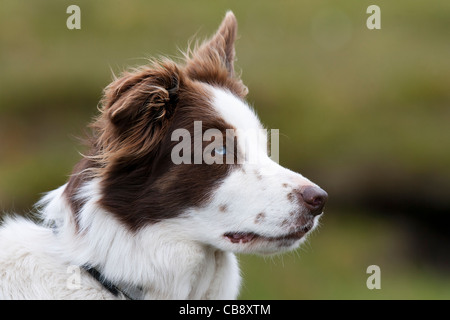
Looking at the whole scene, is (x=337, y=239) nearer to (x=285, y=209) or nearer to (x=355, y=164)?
(x=355, y=164)

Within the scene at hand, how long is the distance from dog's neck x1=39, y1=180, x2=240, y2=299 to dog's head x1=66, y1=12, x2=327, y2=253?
0.16 feet

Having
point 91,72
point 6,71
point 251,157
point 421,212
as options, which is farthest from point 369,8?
point 251,157

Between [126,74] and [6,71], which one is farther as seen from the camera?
[6,71]

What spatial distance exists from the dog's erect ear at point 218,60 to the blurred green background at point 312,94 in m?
6.66

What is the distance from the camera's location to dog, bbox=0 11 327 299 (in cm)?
375

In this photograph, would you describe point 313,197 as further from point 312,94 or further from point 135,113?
Result: point 312,94

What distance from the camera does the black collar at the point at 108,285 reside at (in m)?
3.74

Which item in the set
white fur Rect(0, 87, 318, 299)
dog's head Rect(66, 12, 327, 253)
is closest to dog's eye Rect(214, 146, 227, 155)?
dog's head Rect(66, 12, 327, 253)

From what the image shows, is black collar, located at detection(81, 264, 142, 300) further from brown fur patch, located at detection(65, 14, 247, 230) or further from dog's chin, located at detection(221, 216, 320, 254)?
dog's chin, located at detection(221, 216, 320, 254)

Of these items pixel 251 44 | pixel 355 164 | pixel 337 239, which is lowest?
pixel 337 239

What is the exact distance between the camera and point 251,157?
394 centimetres

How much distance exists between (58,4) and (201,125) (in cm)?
1017

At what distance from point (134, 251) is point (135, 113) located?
760 mm

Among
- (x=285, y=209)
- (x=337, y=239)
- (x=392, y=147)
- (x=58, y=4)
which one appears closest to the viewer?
(x=285, y=209)
